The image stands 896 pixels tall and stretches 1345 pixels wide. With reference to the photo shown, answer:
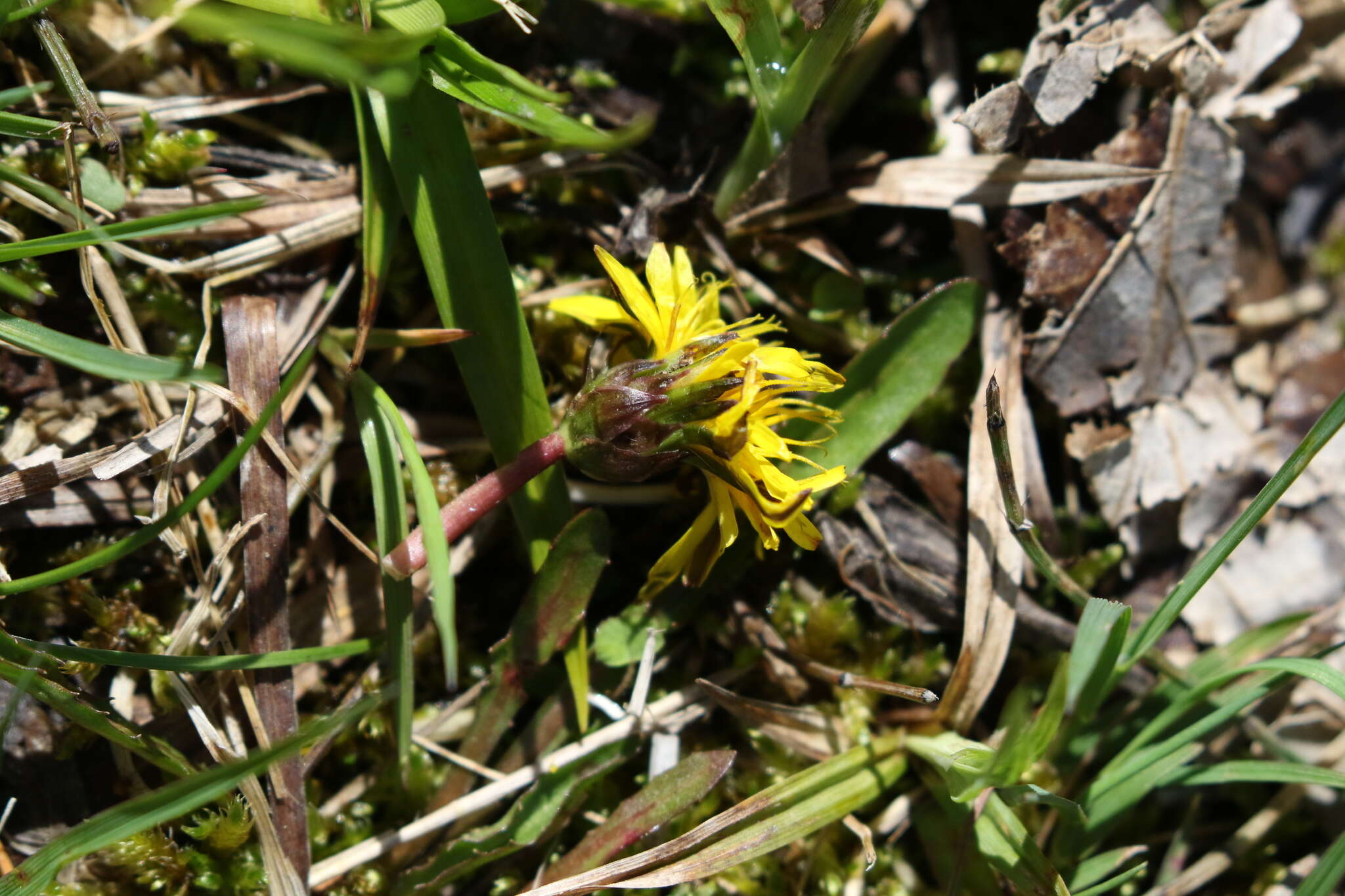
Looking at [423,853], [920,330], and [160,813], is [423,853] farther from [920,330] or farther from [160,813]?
[920,330]

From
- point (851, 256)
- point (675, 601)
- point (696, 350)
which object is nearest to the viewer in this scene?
point (696, 350)

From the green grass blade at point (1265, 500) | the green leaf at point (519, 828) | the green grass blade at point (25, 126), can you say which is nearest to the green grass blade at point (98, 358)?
the green grass blade at point (25, 126)

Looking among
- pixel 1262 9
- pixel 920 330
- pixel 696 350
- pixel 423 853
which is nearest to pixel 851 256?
pixel 920 330

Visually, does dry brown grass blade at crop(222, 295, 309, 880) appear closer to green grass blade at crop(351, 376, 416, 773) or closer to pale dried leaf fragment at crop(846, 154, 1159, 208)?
green grass blade at crop(351, 376, 416, 773)

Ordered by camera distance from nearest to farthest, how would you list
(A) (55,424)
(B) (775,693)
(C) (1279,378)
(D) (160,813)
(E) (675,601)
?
(D) (160,813) → (A) (55,424) → (E) (675,601) → (B) (775,693) → (C) (1279,378)

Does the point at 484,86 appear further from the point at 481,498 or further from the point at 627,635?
the point at 627,635

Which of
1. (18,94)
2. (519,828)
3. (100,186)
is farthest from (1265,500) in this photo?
(100,186)

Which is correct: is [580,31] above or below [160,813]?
above
